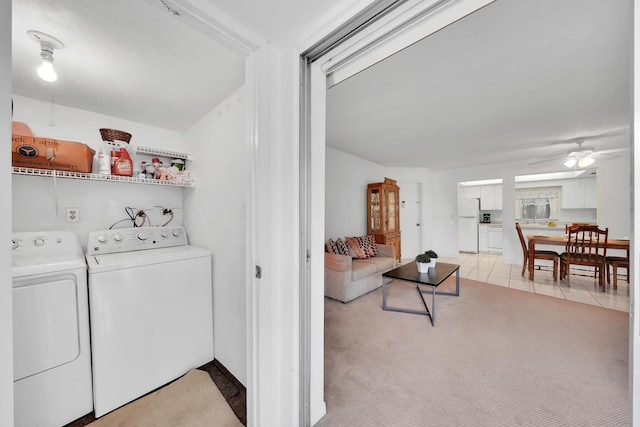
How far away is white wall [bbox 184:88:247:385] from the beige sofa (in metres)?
1.62

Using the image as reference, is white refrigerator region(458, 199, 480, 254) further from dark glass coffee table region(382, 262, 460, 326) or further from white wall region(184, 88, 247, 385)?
white wall region(184, 88, 247, 385)

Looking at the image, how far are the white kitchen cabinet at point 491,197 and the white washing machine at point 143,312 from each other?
23.6ft

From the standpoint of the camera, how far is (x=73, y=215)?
1.87 meters

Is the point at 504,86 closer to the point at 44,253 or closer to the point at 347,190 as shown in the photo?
the point at 347,190

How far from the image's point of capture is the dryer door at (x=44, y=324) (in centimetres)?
120

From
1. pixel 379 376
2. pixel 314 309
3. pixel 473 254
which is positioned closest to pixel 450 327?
pixel 379 376

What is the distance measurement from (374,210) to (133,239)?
4.02 meters

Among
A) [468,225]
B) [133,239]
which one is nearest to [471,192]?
[468,225]

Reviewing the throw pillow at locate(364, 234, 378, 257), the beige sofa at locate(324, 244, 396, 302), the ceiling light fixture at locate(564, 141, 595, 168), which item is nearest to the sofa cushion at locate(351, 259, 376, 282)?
the beige sofa at locate(324, 244, 396, 302)

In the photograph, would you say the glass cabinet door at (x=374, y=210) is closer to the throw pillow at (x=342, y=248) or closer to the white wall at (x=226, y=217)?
the throw pillow at (x=342, y=248)

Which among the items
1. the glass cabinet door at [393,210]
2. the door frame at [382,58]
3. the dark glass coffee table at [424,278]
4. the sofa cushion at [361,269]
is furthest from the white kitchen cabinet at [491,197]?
the door frame at [382,58]

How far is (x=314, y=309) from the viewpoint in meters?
1.33

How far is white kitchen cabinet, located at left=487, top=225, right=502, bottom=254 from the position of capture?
Answer: 6220mm

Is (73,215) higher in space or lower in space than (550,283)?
higher
